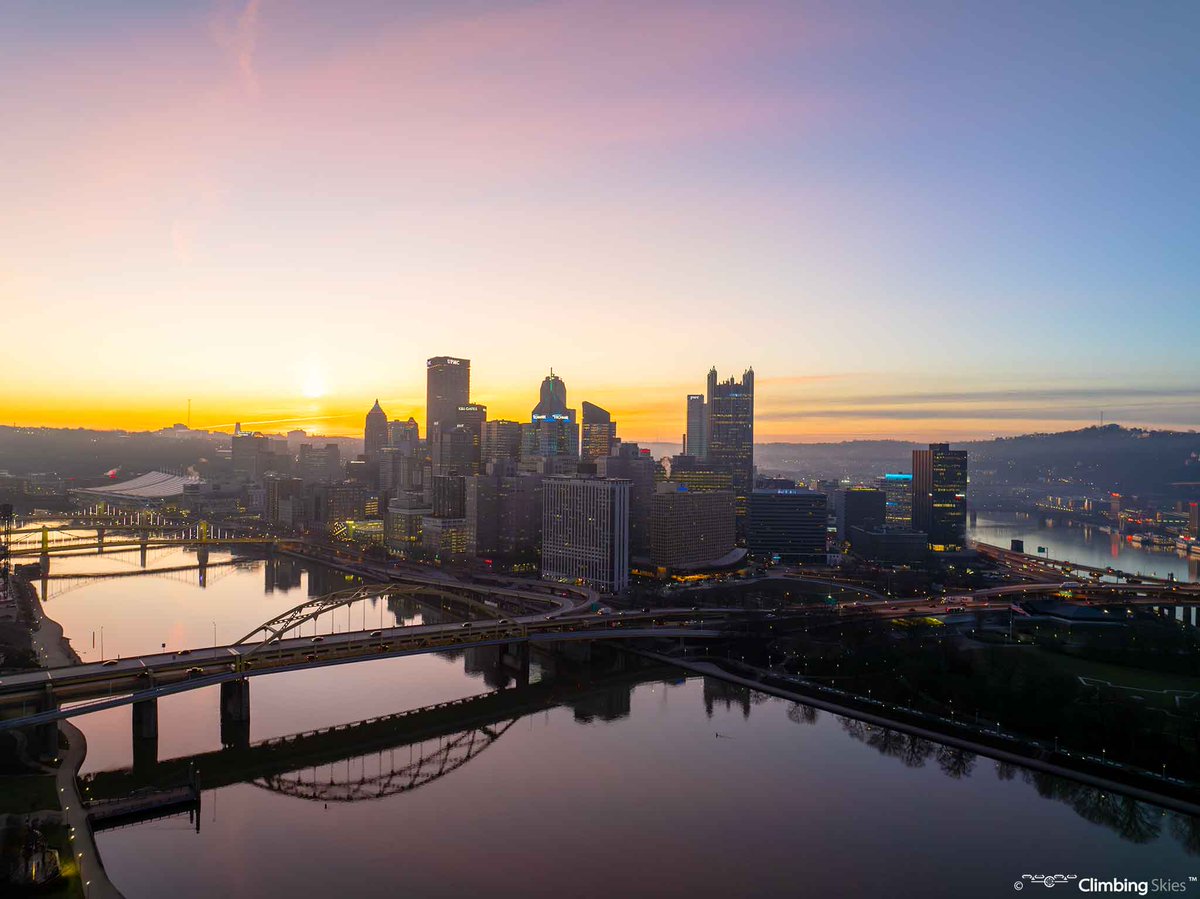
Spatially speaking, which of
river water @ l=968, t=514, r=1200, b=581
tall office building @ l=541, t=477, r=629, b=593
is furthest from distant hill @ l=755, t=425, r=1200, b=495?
tall office building @ l=541, t=477, r=629, b=593

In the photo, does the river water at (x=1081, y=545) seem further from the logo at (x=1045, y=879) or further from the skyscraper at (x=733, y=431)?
the logo at (x=1045, y=879)

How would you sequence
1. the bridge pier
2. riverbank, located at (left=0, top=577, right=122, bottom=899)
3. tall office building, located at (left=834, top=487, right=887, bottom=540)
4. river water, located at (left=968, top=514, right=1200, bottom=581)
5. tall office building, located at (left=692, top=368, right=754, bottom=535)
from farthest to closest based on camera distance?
tall office building, located at (left=692, top=368, right=754, bottom=535) → tall office building, located at (left=834, top=487, right=887, bottom=540) → river water, located at (left=968, top=514, right=1200, bottom=581) → the bridge pier → riverbank, located at (left=0, top=577, right=122, bottom=899)

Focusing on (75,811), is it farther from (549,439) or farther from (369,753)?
(549,439)

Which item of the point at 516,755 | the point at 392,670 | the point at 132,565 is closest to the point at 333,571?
the point at 132,565

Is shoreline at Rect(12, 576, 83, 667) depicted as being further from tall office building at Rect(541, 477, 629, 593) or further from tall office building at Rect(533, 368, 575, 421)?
tall office building at Rect(533, 368, 575, 421)

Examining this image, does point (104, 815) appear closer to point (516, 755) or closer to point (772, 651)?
point (516, 755)

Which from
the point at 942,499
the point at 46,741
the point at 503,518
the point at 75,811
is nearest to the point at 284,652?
the point at 46,741

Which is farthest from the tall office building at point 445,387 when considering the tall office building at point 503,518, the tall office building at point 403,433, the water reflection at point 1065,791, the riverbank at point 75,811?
the water reflection at point 1065,791

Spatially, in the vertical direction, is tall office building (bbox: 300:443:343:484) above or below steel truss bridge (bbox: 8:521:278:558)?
above
